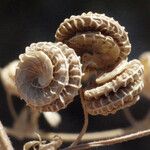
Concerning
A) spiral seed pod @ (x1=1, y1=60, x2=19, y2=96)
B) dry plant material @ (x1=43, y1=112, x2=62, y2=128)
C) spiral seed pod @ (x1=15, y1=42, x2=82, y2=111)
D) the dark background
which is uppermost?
spiral seed pod @ (x1=15, y1=42, x2=82, y2=111)

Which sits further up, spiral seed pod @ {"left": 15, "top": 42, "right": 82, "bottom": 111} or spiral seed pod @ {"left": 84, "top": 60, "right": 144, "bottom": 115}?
spiral seed pod @ {"left": 15, "top": 42, "right": 82, "bottom": 111}

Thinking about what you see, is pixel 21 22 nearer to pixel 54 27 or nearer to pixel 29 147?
pixel 54 27

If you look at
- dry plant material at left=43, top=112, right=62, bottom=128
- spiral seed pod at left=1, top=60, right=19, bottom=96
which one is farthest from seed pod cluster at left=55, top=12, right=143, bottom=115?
dry plant material at left=43, top=112, right=62, bottom=128

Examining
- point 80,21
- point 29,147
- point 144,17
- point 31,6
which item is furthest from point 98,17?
point 31,6

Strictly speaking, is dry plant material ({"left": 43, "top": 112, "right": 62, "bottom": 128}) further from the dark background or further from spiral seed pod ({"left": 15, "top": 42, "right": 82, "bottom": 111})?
spiral seed pod ({"left": 15, "top": 42, "right": 82, "bottom": 111})

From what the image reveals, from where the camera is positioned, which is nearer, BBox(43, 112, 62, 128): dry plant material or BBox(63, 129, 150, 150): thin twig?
BBox(63, 129, 150, 150): thin twig

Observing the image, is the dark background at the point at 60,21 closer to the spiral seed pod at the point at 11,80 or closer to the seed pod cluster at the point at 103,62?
the spiral seed pod at the point at 11,80

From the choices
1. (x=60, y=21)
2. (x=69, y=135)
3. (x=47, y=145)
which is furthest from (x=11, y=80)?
(x=60, y=21)
